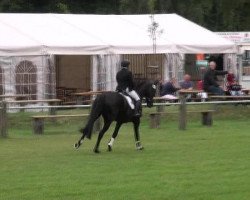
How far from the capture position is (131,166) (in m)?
15.6

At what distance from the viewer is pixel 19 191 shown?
41.1ft

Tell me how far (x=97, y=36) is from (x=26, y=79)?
338 cm

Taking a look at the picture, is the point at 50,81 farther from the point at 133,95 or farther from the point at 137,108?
the point at 137,108

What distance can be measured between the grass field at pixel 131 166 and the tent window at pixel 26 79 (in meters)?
6.89

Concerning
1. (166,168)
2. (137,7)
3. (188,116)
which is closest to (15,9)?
(137,7)

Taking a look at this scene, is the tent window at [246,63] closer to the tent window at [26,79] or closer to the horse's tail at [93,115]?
the tent window at [26,79]

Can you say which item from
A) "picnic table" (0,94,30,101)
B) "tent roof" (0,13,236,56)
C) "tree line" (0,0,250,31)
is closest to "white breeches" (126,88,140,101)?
"picnic table" (0,94,30,101)

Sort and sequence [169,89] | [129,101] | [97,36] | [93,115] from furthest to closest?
[97,36]
[169,89]
[129,101]
[93,115]

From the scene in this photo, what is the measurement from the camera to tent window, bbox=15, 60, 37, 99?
31.7 meters

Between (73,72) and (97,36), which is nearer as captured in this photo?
(97,36)

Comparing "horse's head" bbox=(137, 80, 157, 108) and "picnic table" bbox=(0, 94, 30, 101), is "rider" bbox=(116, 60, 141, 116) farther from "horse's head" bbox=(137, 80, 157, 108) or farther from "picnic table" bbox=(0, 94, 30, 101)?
"picnic table" bbox=(0, 94, 30, 101)

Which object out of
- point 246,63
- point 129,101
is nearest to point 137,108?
point 129,101

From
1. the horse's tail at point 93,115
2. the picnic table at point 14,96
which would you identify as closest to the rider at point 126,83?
the horse's tail at point 93,115

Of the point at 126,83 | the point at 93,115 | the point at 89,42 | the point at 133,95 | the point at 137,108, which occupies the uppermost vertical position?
the point at 89,42
